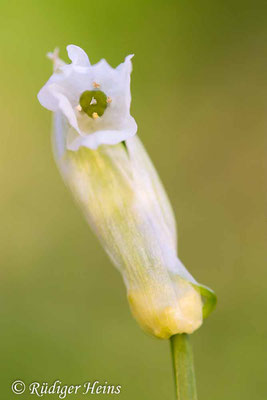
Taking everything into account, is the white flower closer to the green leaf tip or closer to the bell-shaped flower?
the bell-shaped flower

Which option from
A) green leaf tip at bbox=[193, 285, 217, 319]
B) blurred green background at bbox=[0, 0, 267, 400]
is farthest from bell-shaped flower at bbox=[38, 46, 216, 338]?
blurred green background at bbox=[0, 0, 267, 400]

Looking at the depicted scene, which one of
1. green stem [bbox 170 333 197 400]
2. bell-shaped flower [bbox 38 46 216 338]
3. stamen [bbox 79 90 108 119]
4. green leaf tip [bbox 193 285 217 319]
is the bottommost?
green stem [bbox 170 333 197 400]

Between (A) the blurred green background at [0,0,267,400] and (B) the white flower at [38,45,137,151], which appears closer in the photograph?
(B) the white flower at [38,45,137,151]

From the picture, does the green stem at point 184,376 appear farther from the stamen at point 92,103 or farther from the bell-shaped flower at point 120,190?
the stamen at point 92,103

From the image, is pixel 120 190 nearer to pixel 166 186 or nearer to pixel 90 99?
pixel 90 99

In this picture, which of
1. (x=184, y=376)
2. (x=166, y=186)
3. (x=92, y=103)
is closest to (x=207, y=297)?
(x=184, y=376)

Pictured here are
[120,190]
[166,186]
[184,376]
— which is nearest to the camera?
[184,376]
